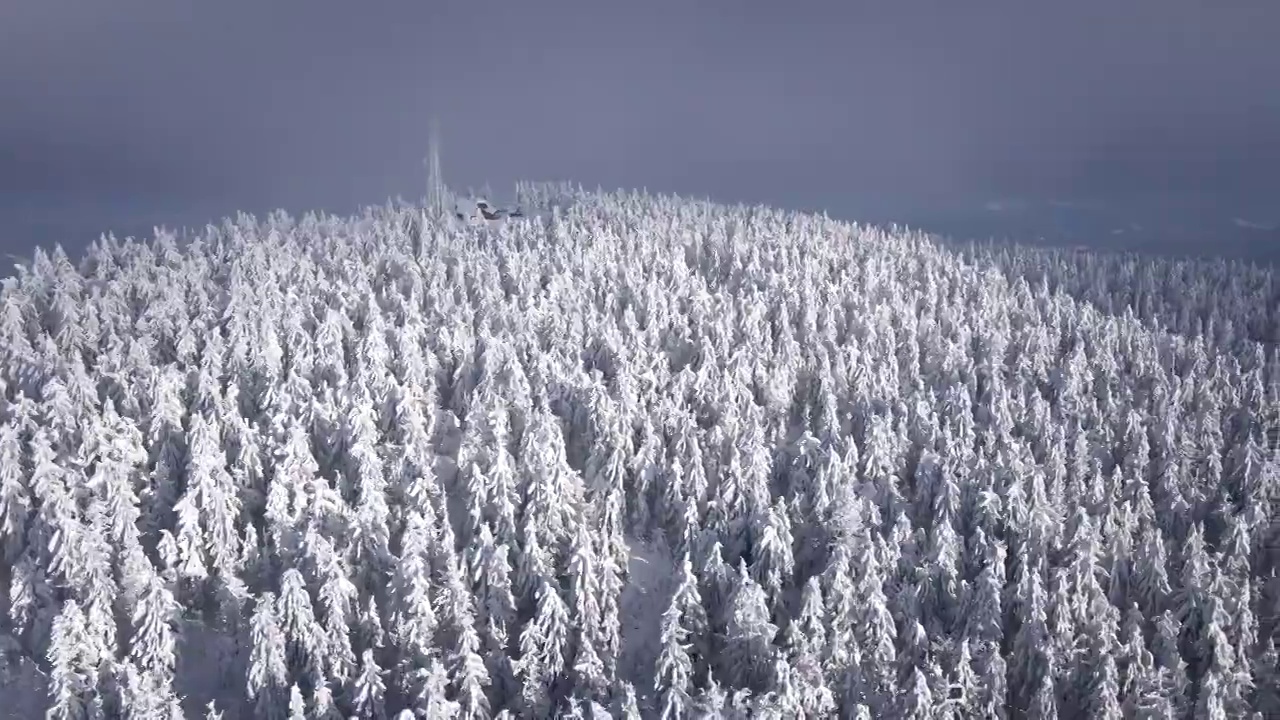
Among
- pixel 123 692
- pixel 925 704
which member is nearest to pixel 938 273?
pixel 925 704

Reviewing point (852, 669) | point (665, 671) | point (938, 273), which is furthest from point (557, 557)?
point (938, 273)

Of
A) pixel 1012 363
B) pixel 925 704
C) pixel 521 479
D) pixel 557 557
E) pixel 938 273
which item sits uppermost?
pixel 938 273

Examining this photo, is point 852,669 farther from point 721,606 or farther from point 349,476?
point 349,476

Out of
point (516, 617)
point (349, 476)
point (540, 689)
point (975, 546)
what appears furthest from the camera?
point (349, 476)

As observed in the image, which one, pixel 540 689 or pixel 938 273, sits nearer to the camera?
pixel 540 689

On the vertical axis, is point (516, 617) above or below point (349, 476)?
below

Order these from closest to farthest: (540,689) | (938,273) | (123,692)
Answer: (123,692)
(540,689)
(938,273)
